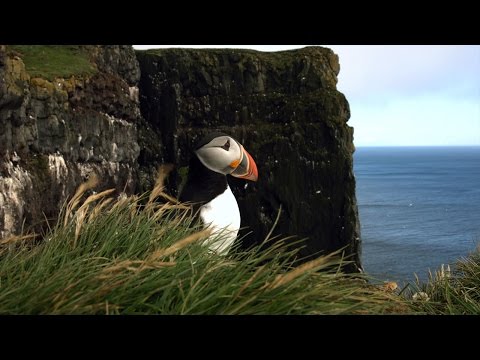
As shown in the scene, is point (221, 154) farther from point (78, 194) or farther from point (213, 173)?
point (78, 194)

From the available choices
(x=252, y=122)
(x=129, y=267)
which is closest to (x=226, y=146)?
(x=129, y=267)

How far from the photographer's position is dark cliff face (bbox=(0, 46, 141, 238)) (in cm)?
581

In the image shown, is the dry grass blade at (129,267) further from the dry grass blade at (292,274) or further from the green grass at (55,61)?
the green grass at (55,61)

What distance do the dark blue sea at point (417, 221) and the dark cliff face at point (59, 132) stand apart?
511 centimetres

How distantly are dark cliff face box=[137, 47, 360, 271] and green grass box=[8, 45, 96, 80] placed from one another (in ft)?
13.4

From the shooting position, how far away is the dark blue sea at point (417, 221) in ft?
202

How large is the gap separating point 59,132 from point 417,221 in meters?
87.9
